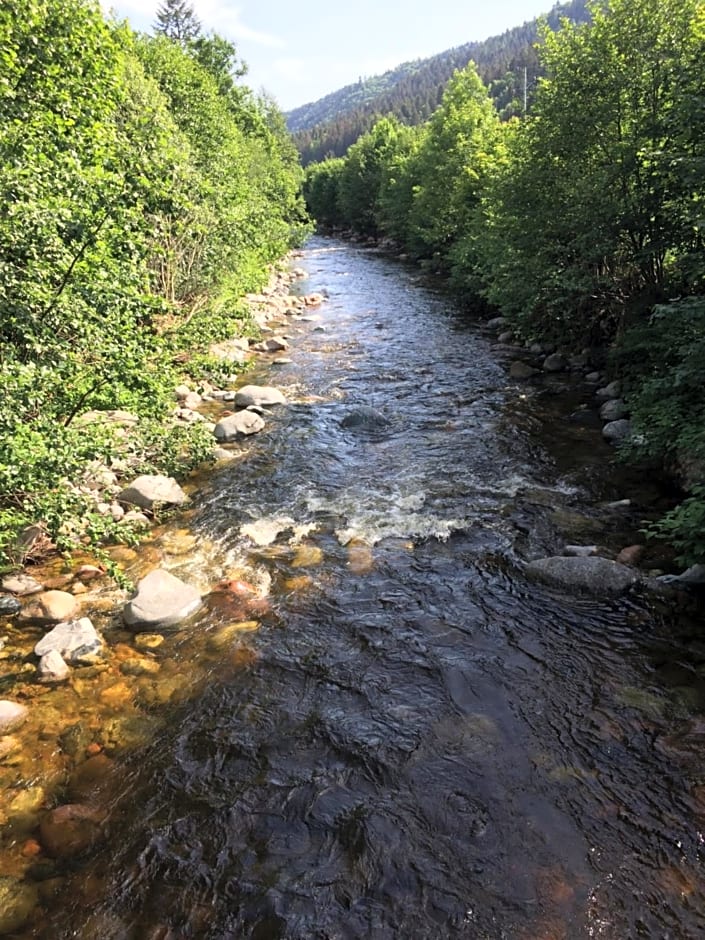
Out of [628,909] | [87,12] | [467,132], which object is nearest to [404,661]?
[628,909]

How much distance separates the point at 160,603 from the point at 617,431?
962 centimetres

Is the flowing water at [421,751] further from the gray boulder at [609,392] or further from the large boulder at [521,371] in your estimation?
the large boulder at [521,371]

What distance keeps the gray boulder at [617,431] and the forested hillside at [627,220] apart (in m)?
0.18

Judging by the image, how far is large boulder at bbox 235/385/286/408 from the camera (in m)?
15.5

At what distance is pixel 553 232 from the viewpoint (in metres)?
15.8

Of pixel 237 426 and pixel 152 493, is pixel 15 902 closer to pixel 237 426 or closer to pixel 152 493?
pixel 152 493

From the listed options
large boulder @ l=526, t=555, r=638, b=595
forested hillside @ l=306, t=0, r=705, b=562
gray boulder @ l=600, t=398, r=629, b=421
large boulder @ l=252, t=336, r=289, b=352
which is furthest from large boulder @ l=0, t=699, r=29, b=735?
large boulder @ l=252, t=336, r=289, b=352

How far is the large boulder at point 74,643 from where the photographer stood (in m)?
6.69

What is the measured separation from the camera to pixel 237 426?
13.6m

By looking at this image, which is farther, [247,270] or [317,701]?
[247,270]

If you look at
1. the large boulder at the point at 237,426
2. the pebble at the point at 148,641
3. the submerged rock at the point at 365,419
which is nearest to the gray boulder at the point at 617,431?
the submerged rock at the point at 365,419

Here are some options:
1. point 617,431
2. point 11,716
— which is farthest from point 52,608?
point 617,431

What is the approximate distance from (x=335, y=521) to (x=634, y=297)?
33.5 feet

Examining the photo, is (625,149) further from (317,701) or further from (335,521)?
(317,701)
